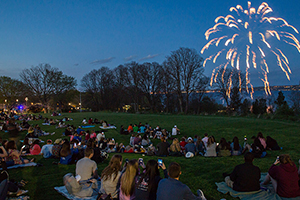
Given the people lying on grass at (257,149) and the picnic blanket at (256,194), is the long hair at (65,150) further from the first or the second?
the people lying on grass at (257,149)

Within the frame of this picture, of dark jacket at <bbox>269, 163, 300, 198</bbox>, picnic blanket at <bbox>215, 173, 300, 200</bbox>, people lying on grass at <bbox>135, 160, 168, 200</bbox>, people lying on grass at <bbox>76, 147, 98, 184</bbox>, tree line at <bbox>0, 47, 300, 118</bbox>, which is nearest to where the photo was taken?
people lying on grass at <bbox>135, 160, 168, 200</bbox>

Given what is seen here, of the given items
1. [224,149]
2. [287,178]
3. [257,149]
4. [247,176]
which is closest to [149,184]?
[247,176]

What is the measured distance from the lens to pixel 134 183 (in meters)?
4.31

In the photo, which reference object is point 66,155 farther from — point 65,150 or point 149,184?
point 149,184

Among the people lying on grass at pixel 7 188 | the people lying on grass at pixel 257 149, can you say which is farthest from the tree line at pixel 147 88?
the people lying on grass at pixel 7 188

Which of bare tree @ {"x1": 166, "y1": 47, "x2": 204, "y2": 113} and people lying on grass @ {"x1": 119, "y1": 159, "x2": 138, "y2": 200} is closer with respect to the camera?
people lying on grass @ {"x1": 119, "y1": 159, "x2": 138, "y2": 200}

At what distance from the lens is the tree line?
46.9 metres

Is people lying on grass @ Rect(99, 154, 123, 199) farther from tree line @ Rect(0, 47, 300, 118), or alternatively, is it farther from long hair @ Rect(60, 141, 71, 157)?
tree line @ Rect(0, 47, 300, 118)

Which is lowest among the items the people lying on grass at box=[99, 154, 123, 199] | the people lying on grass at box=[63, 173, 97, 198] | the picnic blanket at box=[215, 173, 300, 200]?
the picnic blanket at box=[215, 173, 300, 200]

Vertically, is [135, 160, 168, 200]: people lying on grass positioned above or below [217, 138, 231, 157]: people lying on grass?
above

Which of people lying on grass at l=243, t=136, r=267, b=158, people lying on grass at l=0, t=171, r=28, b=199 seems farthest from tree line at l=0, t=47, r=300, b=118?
people lying on grass at l=0, t=171, r=28, b=199

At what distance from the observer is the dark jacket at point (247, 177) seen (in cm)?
529

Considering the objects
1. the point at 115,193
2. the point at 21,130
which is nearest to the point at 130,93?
the point at 21,130

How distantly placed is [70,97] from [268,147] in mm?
70193
